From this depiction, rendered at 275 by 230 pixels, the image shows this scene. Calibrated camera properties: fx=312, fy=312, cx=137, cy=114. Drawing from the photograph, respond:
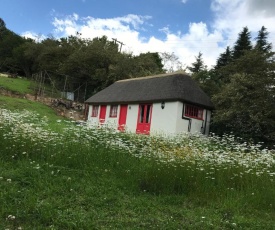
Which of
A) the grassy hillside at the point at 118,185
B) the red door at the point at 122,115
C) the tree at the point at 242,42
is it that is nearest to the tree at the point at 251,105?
the red door at the point at 122,115

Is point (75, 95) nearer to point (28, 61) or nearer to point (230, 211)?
point (28, 61)

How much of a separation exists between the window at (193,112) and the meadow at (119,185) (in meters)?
11.7

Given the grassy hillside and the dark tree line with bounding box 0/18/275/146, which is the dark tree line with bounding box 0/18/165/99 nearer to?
the dark tree line with bounding box 0/18/275/146

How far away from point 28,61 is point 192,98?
3806 cm

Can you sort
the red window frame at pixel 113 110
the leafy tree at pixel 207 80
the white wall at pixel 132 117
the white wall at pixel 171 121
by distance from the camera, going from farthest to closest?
the red window frame at pixel 113 110 < the leafy tree at pixel 207 80 < the white wall at pixel 132 117 < the white wall at pixel 171 121

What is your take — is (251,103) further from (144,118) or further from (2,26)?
(2,26)

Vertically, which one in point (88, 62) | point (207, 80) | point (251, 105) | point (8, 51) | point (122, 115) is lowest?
point (122, 115)

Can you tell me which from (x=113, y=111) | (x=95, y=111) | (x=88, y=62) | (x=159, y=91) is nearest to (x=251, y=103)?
(x=159, y=91)

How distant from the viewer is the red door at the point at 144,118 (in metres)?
21.2

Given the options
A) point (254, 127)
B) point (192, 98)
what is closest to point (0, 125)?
point (254, 127)

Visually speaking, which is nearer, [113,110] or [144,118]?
[144,118]

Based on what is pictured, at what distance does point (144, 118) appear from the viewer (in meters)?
21.6

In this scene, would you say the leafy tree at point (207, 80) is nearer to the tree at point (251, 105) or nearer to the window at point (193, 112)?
the window at point (193, 112)

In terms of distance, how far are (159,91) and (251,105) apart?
663 centimetres
